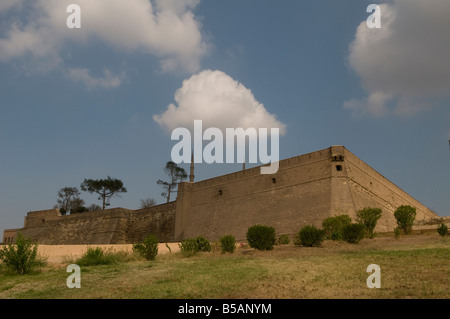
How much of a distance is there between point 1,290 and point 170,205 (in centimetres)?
2374

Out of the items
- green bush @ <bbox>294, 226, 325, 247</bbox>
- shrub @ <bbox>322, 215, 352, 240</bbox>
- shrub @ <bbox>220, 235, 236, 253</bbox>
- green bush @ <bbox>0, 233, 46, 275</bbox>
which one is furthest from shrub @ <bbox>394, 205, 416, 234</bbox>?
green bush @ <bbox>0, 233, 46, 275</bbox>

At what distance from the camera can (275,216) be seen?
77.4 ft

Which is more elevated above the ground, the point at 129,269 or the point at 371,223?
the point at 371,223

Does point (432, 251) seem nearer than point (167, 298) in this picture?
No

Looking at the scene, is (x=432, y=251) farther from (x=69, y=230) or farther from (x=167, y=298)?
(x=69, y=230)

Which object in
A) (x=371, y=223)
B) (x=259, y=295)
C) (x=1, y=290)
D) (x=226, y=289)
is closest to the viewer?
(x=259, y=295)

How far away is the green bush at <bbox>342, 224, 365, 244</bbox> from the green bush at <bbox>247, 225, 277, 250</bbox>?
265cm

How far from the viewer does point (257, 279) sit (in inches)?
291

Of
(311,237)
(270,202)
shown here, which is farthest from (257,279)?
(270,202)

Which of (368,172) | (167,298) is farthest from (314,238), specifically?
(368,172)

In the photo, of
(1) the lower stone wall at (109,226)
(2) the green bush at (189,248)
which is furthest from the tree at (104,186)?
(2) the green bush at (189,248)

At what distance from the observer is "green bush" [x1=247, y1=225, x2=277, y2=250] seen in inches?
553

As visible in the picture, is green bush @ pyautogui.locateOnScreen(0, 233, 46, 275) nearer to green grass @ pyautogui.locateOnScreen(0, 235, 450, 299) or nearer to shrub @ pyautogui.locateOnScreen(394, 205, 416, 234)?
green grass @ pyautogui.locateOnScreen(0, 235, 450, 299)

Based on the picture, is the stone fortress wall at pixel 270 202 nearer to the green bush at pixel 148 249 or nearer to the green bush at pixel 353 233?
the green bush at pixel 353 233
